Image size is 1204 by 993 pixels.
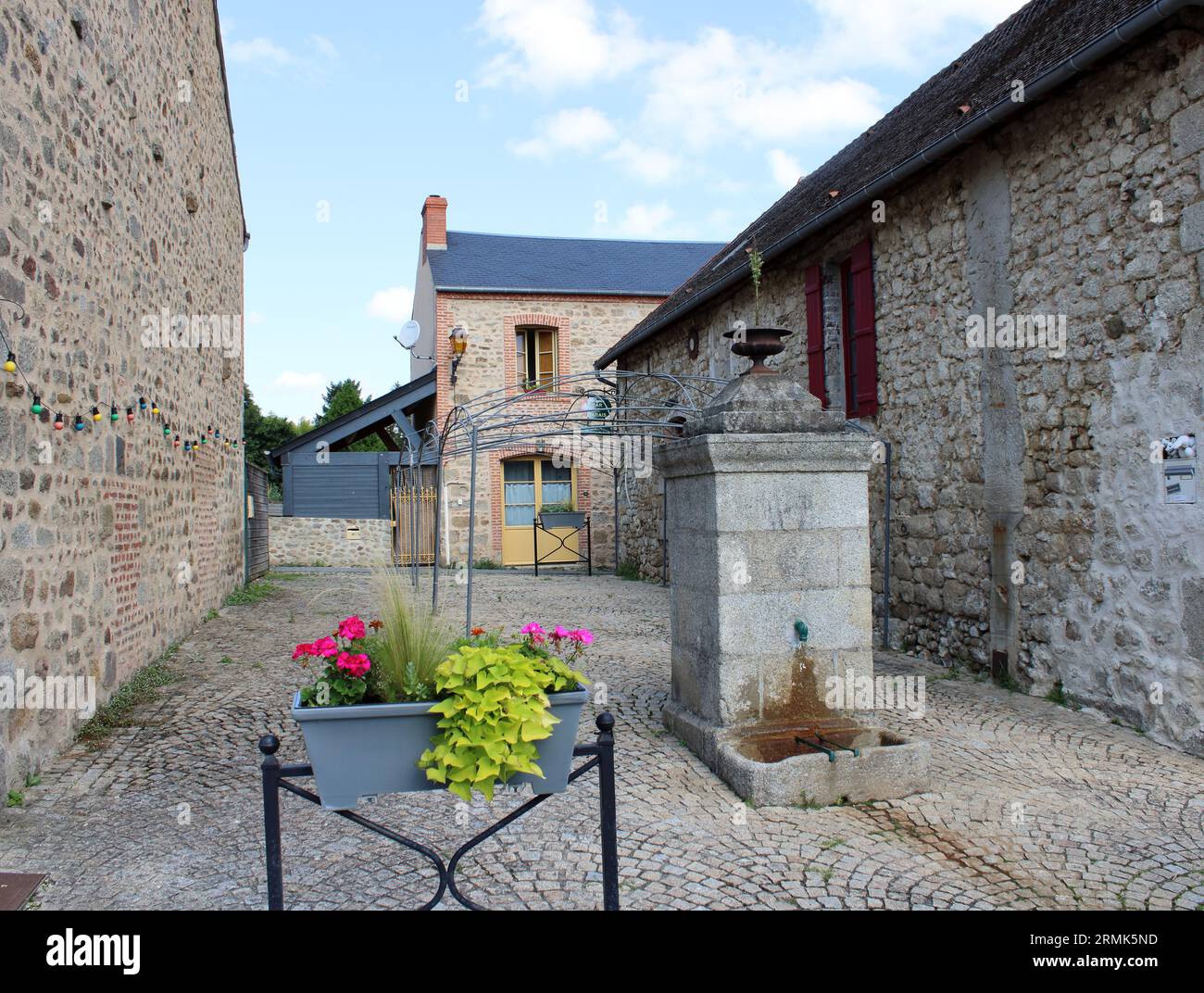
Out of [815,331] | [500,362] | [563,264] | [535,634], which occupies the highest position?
[563,264]

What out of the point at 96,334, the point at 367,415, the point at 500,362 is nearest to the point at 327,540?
the point at 367,415

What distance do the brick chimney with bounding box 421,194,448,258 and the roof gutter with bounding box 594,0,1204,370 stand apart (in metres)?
11.4

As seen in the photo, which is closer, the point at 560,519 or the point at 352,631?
the point at 352,631

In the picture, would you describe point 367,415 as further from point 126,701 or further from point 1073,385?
point 1073,385

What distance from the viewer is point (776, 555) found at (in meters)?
4.44

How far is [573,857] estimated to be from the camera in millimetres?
3445

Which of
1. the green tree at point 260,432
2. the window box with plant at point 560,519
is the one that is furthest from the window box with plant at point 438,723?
the green tree at point 260,432

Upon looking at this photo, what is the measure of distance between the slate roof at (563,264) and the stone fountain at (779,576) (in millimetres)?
14511

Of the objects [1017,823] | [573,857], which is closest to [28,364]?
[573,857]

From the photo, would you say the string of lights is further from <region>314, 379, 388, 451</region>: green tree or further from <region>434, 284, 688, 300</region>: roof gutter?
<region>314, 379, 388, 451</region>: green tree

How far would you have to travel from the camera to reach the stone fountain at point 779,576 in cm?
437

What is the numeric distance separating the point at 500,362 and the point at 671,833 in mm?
15465

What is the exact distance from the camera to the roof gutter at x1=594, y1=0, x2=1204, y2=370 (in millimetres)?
4572
